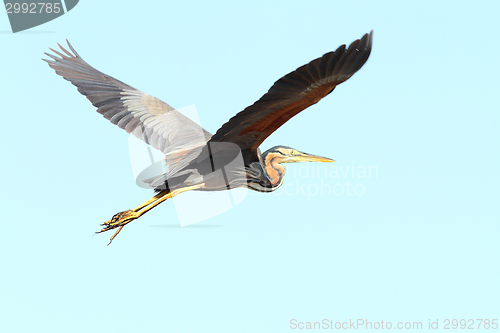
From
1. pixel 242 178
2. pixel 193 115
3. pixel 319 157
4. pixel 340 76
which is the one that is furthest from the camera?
pixel 193 115

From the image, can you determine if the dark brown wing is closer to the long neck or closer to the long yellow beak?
the long neck

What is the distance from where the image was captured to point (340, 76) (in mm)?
6055

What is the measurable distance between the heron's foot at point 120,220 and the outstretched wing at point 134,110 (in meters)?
1.15

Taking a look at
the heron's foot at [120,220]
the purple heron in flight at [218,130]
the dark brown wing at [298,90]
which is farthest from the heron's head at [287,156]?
the heron's foot at [120,220]

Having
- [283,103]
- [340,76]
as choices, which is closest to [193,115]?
[283,103]

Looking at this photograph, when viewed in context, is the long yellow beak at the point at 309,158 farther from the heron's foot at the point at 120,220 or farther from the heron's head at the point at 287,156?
the heron's foot at the point at 120,220

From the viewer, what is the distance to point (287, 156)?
821 cm

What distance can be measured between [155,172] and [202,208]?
0.88 meters

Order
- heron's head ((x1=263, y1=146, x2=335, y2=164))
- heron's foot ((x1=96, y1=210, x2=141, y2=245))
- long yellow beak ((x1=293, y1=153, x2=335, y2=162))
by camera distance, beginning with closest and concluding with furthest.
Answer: heron's foot ((x1=96, y1=210, x2=141, y2=245)) < heron's head ((x1=263, y1=146, x2=335, y2=164)) < long yellow beak ((x1=293, y1=153, x2=335, y2=162))

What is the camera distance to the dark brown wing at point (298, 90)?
5879 mm

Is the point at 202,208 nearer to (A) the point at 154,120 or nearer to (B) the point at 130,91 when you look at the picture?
(A) the point at 154,120

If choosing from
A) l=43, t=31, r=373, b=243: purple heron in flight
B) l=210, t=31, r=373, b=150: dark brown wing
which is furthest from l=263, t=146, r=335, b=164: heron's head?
l=210, t=31, r=373, b=150: dark brown wing

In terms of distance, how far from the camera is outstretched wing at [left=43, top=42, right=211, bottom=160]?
8711mm

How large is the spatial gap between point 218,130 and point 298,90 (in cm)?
122
